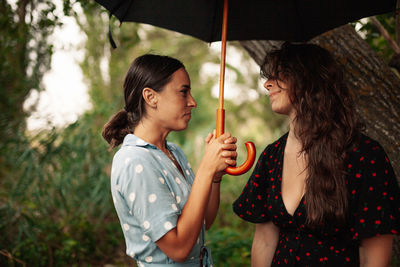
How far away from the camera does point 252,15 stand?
82.0 inches

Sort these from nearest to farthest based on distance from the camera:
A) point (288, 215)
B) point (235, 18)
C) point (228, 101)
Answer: point (288, 215) < point (235, 18) < point (228, 101)

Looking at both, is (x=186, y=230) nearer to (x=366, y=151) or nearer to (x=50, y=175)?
(x=366, y=151)

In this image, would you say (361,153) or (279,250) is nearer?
(361,153)

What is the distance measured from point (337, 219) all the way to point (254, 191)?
47cm

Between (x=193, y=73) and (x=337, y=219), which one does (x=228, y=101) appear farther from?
(x=337, y=219)

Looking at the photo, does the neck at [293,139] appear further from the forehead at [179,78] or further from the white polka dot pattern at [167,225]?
the white polka dot pattern at [167,225]

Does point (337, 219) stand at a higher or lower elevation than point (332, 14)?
lower

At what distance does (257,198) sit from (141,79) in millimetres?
831

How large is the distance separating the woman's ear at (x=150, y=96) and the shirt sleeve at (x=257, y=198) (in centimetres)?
67

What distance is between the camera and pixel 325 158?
5.68 ft

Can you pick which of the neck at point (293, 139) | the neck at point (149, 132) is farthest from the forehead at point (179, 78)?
the neck at point (293, 139)

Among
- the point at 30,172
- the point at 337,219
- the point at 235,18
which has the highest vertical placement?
the point at 235,18

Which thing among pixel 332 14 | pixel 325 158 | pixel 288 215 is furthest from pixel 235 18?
pixel 288 215

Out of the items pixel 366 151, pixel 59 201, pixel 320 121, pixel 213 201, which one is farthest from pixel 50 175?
pixel 366 151
